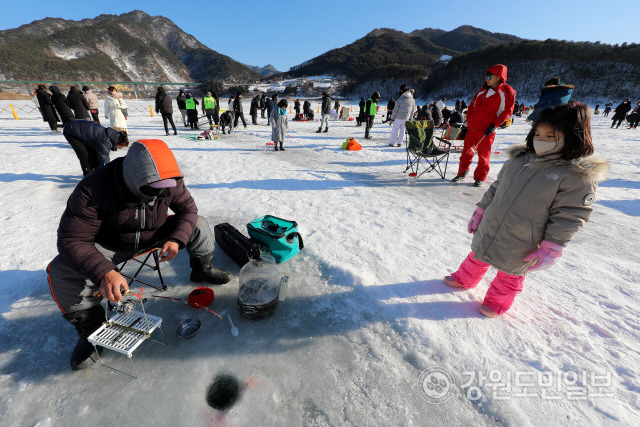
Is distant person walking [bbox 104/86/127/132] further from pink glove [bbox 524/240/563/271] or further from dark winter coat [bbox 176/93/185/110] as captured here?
pink glove [bbox 524/240/563/271]

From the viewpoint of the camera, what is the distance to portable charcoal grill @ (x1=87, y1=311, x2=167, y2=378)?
1717 mm

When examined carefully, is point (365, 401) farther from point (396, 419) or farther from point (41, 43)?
point (41, 43)

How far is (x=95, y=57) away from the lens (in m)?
92.2

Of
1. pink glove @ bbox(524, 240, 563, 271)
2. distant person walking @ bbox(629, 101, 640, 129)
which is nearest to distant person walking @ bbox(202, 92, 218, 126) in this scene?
pink glove @ bbox(524, 240, 563, 271)

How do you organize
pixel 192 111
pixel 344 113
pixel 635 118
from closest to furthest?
pixel 192 111, pixel 635 118, pixel 344 113

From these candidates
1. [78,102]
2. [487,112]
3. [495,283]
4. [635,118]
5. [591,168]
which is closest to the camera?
[591,168]

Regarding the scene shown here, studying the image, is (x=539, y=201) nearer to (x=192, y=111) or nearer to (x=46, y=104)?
(x=192, y=111)

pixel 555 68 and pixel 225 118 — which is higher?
pixel 555 68

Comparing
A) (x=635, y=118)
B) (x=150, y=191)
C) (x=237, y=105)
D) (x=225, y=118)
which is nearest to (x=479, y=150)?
(x=150, y=191)

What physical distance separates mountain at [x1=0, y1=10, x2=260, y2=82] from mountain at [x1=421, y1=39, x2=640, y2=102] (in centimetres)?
10589

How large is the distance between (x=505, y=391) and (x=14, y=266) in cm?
466

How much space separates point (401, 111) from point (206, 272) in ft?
27.4

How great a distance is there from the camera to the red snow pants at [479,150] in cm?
508

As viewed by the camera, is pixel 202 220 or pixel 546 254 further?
pixel 202 220
